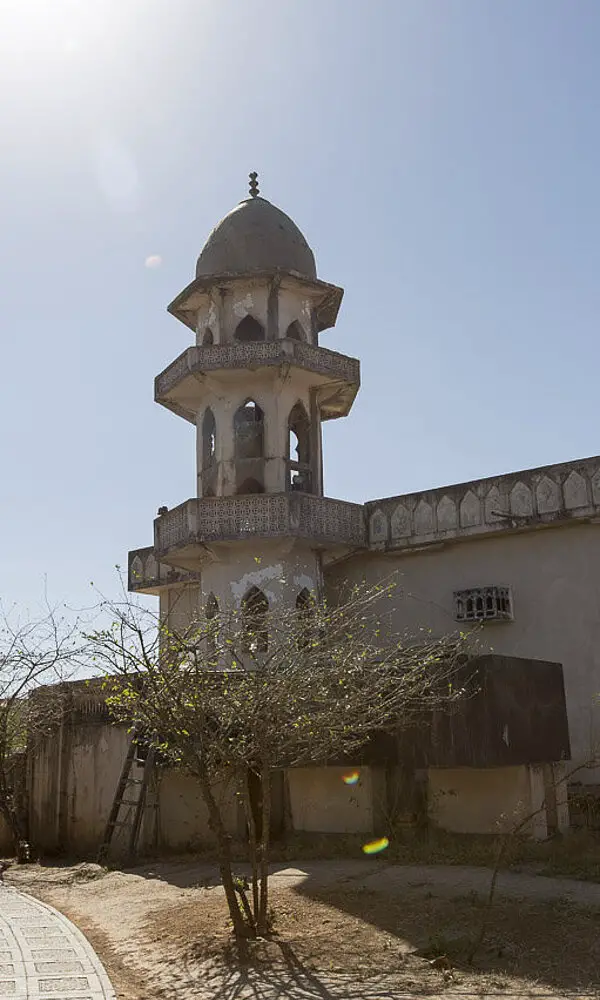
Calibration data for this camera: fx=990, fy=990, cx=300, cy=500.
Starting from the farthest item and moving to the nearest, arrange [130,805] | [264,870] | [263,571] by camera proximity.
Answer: [263,571] < [130,805] < [264,870]

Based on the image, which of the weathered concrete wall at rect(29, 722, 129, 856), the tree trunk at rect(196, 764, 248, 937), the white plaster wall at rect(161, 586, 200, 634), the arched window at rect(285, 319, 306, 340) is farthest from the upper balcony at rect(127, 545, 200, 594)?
the tree trunk at rect(196, 764, 248, 937)

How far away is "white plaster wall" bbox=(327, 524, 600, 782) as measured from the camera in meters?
17.0

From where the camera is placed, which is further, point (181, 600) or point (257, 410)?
point (181, 600)

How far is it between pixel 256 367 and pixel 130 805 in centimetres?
849

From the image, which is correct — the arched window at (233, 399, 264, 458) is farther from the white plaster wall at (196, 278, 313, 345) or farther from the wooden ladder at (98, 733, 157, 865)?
the wooden ladder at (98, 733, 157, 865)

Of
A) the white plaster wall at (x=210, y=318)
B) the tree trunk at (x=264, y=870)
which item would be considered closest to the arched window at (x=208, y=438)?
the white plaster wall at (x=210, y=318)

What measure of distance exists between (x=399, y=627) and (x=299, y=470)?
12.6 ft

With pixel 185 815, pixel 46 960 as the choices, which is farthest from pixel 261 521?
pixel 46 960

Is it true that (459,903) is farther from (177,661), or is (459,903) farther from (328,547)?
(328,547)

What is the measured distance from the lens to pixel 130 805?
1669 centimetres

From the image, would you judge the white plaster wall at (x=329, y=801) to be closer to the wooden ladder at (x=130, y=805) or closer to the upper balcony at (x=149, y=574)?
the wooden ladder at (x=130, y=805)

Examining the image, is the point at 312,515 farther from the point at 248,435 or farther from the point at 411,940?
the point at 411,940

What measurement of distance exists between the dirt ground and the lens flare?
34.3 inches

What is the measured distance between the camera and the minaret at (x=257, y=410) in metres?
19.0
